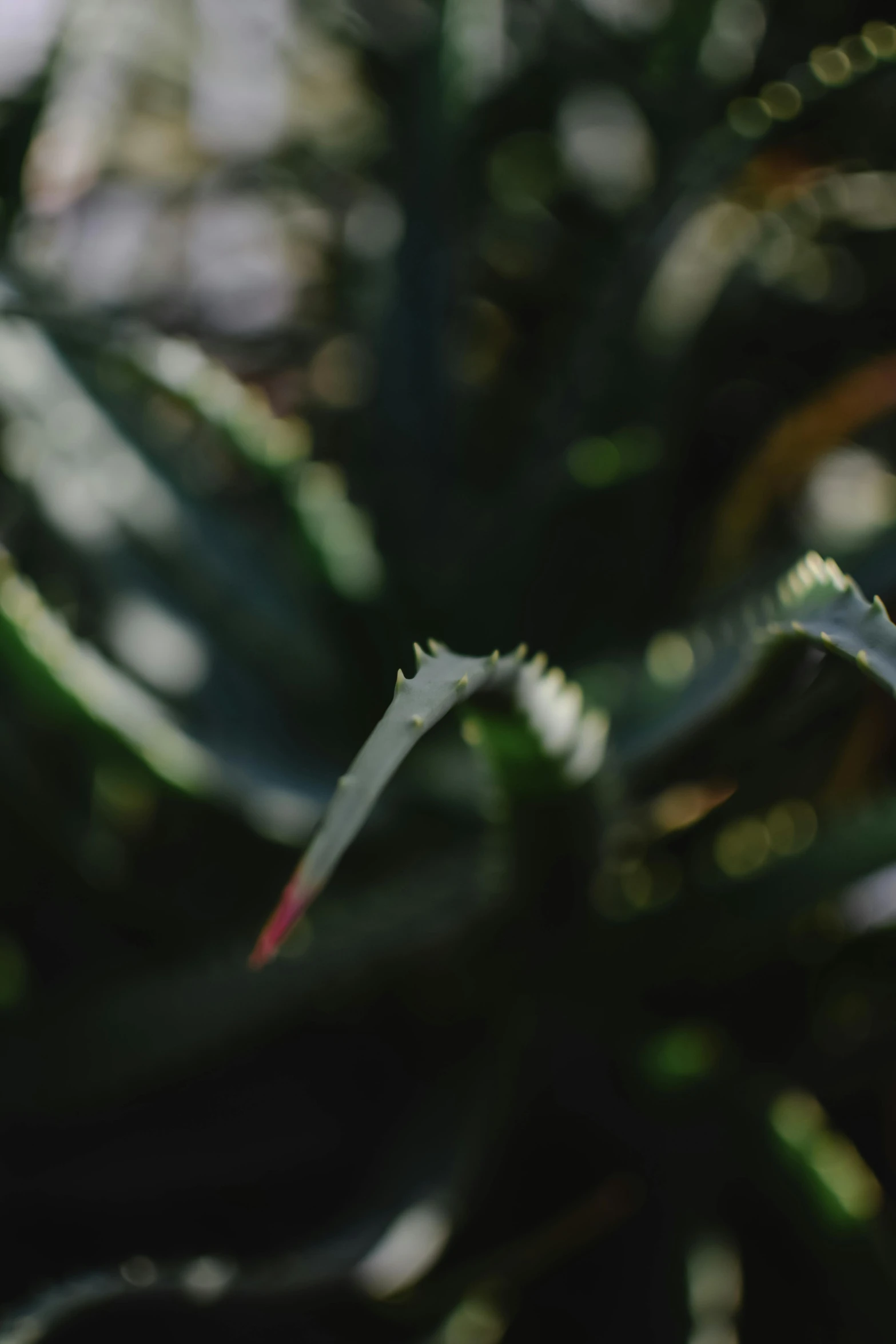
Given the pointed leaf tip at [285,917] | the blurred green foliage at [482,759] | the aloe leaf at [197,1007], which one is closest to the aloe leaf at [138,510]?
the blurred green foliage at [482,759]

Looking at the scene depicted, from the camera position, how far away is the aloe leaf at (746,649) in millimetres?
256

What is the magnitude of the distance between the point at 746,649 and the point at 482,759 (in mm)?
88

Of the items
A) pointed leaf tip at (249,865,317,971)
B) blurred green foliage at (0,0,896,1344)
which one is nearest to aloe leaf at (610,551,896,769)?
blurred green foliage at (0,0,896,1344)

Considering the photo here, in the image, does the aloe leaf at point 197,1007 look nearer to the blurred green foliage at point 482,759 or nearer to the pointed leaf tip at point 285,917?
the blurred green foliage at point 482,759

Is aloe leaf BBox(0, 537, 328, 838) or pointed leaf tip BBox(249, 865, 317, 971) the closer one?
pointed leaf tip BBox(249, 865, 317, 971)

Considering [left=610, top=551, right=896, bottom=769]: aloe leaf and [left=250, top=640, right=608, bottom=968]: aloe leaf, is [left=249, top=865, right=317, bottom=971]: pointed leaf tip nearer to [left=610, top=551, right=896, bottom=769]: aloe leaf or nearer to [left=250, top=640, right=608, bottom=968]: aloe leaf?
[left=250, top=640, right=608, bottom=968]: aloe leaf

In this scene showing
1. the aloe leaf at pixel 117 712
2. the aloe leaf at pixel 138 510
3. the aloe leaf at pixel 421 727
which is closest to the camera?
the aloe leaf at pixel 421 727

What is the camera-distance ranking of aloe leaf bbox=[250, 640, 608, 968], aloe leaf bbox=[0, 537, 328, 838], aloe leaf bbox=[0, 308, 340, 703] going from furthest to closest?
1. aloe leaf bbox=[0, 308, 340, 703]
2. aloe leaf bbox=[0, 537, 328, 838]
3. aloe leaf bbox=[250, 640, 608, 968]

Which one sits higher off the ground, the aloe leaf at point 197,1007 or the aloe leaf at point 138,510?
the aloe leaf at point 138,510

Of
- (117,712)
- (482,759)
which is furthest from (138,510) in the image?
(482,759)

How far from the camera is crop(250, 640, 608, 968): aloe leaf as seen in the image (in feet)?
0.76

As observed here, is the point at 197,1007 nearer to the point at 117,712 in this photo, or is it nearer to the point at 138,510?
the point at 117,712

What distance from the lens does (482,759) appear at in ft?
1.16

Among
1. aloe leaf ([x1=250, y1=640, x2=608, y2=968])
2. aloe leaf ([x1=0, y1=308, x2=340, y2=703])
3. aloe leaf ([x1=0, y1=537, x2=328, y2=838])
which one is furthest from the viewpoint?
aloe leaf ([x1=0, y1=308, x2=340, y2=703])
